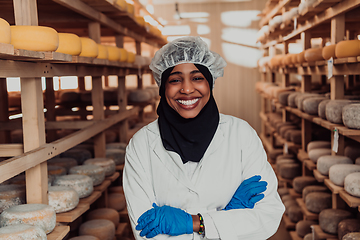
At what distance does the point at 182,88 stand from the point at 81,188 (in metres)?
1.47

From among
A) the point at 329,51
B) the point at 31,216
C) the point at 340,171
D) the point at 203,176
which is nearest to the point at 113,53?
the point at 31,216

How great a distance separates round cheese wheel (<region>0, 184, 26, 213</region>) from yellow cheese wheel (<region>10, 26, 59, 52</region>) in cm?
95

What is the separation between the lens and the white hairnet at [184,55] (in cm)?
177

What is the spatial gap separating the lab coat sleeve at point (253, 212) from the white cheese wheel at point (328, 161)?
1730 mm

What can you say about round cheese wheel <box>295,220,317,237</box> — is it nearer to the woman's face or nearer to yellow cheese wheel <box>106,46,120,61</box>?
yellow cheese wheel <box>106,46,120,61</box>

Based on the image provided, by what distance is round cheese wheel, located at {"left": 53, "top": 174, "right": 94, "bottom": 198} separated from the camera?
2768 mm

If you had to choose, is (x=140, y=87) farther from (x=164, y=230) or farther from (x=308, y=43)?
(x=164, y=230)

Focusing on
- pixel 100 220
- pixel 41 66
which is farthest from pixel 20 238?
pixel 100 220

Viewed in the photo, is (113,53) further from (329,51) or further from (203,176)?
(203,176)

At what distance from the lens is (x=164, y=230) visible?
155cm

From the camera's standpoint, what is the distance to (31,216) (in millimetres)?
2064

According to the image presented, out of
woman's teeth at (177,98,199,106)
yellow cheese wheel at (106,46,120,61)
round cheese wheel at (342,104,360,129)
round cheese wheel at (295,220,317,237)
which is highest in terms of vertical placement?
yellow cheese wheel at (106,46,120,61)

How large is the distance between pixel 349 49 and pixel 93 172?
2.20 metres

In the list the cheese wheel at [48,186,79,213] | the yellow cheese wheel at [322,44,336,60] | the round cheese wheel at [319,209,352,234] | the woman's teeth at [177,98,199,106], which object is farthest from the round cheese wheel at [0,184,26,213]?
the yellow cheese wheel at [322,44,336,60]
